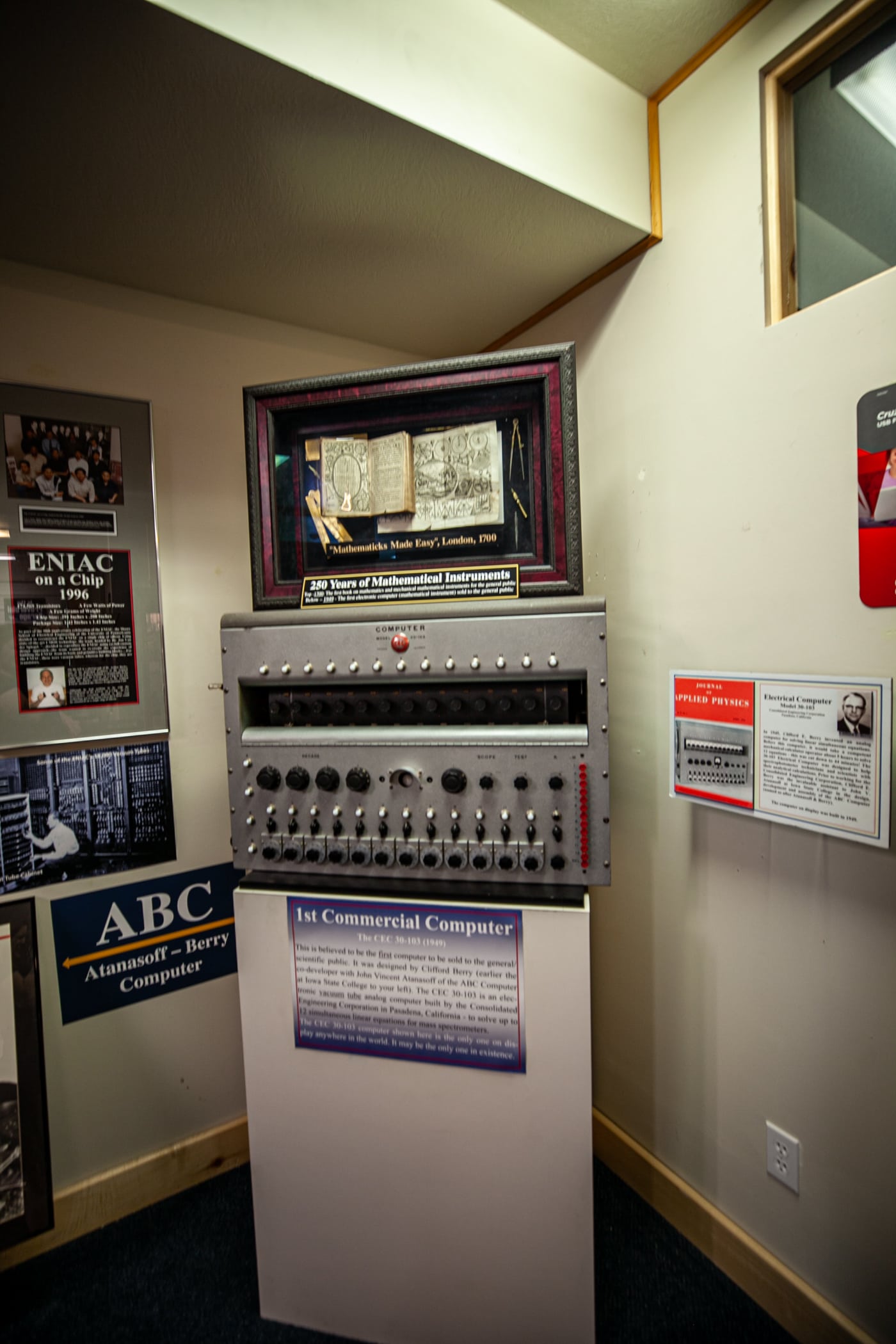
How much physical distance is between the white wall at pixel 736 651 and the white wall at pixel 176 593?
1.05 metres

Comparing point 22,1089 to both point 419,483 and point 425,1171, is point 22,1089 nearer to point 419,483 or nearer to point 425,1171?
point 425,1171

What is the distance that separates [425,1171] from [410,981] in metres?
0.40

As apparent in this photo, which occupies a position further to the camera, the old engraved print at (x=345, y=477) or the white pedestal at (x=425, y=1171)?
the old engraved print at (x=345, y=477)

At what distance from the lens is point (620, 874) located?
5.42ft

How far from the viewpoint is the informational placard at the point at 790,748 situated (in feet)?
3.46

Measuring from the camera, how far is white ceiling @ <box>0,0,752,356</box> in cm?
94

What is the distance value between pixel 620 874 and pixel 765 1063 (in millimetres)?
510

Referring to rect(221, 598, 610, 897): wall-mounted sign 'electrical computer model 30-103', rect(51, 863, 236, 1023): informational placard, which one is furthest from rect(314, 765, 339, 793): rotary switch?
rect(51, 863, 236, 1023): informational placard

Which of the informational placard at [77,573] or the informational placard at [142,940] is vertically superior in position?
the informational placard at [77,573]

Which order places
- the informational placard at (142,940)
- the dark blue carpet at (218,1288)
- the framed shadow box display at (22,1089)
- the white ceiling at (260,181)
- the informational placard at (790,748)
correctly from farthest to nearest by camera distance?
the informational placard at (142,940) → the framed shadow box display at (22,1089) → the dark blue carpet at (218,1288) → the informational placard at (790,748) → the white ceiling at (260,181)

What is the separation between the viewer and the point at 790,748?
1.17m

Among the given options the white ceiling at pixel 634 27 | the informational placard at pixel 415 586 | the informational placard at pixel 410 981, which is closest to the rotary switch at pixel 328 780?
the informational placard at pixel 410 981

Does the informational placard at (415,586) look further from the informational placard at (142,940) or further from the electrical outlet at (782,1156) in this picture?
the electrical outlet at (782,1156)

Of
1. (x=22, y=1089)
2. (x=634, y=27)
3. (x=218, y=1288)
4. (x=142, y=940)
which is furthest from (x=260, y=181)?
(x=218, y=1288)
